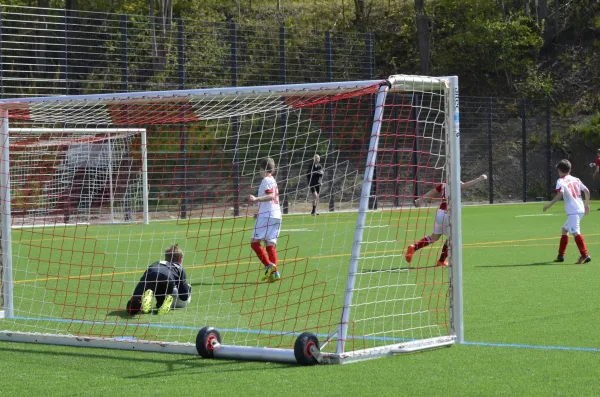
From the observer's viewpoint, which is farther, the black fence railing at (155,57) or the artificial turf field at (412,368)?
the black fence railing at (155,57)

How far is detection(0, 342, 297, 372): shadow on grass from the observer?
23.5 feet

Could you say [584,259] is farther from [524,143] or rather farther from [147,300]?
[524,143]

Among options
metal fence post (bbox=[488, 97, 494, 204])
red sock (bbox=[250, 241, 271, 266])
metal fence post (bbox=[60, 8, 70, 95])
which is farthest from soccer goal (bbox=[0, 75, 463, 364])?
metal fence post (bbox=[488, 97, 494, 204])

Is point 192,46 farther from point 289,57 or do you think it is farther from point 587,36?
point 587,36

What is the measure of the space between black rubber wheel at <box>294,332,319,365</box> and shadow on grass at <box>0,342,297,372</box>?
16 centimetres

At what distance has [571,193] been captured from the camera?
49.0ft

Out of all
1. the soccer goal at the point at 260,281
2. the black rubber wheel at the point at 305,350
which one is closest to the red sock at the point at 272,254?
the soccer goal at the point at 260,281

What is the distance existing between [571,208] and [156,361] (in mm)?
8973

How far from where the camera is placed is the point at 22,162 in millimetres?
21719

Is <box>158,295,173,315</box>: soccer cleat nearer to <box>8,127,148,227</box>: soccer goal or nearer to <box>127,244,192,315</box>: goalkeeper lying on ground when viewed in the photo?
<box>127,244,192,315</box>: goalkeeper lying on ground

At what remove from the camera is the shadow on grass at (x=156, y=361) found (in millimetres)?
7152

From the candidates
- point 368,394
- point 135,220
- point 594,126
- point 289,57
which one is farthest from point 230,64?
point 368,394

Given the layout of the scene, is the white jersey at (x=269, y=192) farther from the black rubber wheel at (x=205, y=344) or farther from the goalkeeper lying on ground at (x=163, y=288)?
the black rubber wheel at (x=205, y=344)

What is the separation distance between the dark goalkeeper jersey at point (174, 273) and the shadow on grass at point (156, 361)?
2.05m
